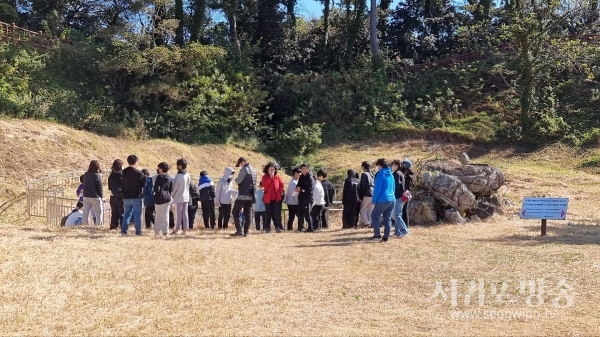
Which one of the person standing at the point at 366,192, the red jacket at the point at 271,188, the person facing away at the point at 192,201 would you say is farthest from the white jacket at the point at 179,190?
the person standing at the point at 366,192

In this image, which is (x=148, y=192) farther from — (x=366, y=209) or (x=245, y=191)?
(x=366, y=209)

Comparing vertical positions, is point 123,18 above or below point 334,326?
above

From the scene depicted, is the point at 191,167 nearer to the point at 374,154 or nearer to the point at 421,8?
the point at 374,154

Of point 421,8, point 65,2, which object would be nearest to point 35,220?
point 65,2

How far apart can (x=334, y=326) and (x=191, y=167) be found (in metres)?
17.5

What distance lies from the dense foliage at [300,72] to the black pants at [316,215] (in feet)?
43.0

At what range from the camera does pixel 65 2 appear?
28781 millimetres

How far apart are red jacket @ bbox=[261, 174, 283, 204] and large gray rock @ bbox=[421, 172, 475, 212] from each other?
3820 mm

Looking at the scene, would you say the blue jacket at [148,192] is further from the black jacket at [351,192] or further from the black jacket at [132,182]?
the black jacket at [351,192]

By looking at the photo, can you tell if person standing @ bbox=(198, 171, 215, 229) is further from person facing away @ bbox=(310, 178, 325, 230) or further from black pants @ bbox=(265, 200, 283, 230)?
person facing away @ bbox=(310, 178, 325, 230)

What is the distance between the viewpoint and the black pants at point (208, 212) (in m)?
12.0

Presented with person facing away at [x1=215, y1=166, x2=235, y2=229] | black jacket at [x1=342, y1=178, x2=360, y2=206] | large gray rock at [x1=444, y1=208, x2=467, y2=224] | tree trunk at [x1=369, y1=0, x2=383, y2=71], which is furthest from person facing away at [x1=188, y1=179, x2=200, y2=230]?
tree trunk at [x1=369, y1=0, x2=383, y2=71]

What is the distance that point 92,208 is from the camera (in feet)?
37.0

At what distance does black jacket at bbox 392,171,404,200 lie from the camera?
10.6m
